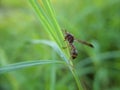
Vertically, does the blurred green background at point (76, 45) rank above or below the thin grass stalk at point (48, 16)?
below

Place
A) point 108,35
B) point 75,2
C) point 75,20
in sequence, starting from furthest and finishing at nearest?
point 75,2
point 75,20
point 108,35

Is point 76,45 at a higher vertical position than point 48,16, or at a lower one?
lower

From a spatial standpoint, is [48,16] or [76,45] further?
[76,45]

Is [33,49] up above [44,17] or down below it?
below

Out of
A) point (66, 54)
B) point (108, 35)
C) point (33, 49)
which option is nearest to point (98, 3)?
point (108, 35)

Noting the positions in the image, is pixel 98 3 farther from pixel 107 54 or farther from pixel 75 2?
pixel 107 54

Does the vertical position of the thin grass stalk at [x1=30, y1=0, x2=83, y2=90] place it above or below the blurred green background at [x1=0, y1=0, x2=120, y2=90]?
above

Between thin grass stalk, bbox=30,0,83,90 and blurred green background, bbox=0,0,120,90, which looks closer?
thin grass stalk, bbox=30,0,83,90

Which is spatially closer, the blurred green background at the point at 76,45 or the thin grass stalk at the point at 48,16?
the thin grass stalk at the point at 48,16
